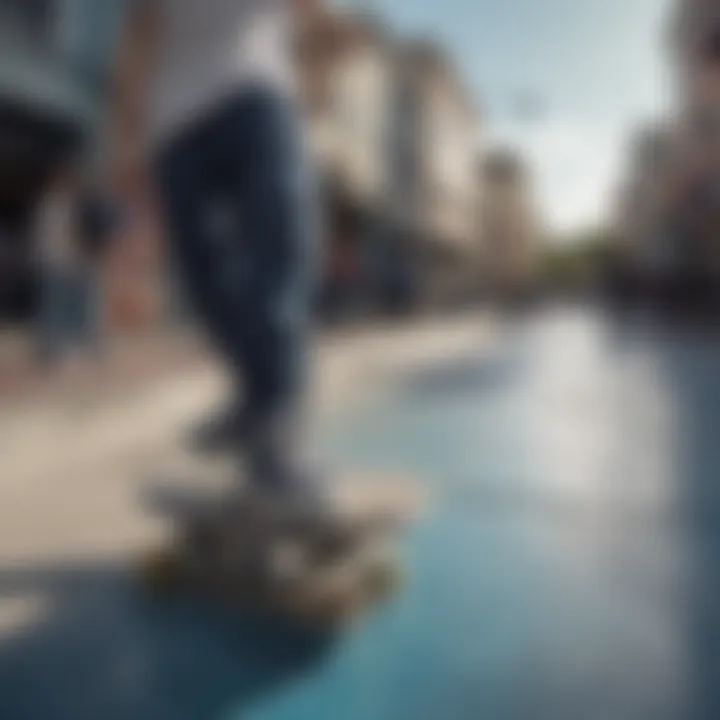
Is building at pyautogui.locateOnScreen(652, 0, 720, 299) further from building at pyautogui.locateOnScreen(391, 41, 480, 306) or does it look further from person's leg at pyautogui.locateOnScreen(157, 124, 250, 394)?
person's leg at pyautogui.locateOnScreen(157, 124, 250, 394)

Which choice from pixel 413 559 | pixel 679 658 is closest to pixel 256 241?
pixel 413 559

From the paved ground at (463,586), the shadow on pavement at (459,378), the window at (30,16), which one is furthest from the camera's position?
the shadow on pavement at (459,378)

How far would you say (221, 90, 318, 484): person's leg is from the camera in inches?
20.6

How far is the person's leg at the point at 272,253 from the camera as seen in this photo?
0.52 meters

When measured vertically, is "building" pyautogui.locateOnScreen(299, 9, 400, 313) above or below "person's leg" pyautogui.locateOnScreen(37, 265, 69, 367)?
above

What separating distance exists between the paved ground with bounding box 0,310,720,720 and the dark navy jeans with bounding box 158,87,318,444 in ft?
0.20

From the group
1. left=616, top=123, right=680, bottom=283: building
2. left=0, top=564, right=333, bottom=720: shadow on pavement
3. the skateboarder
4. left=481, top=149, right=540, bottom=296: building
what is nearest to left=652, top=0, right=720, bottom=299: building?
left=616, top=123, right=680, bottom=283: building

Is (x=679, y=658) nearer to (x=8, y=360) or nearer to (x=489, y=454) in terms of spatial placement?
(x=489, y=454)

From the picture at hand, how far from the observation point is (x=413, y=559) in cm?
62

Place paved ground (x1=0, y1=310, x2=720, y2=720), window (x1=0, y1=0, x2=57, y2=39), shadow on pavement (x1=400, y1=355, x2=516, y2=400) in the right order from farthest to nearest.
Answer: shadow on pavement (x1=400, y1=355, x2=516, y2=400), window (x1=0, y1=0, x2=57, y2=39), paved ground (x1=0, y1=310, x2=720, y2=720)

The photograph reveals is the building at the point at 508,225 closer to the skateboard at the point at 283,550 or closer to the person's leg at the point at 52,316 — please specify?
the skateboard at the point at 283,550

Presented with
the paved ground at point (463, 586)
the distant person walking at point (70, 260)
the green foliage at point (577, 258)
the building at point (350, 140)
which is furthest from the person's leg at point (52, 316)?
the green foliage at point (577, 258)

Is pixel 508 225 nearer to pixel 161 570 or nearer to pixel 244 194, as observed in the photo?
pixel 244 194

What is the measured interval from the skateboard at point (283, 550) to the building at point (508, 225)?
175 mm
